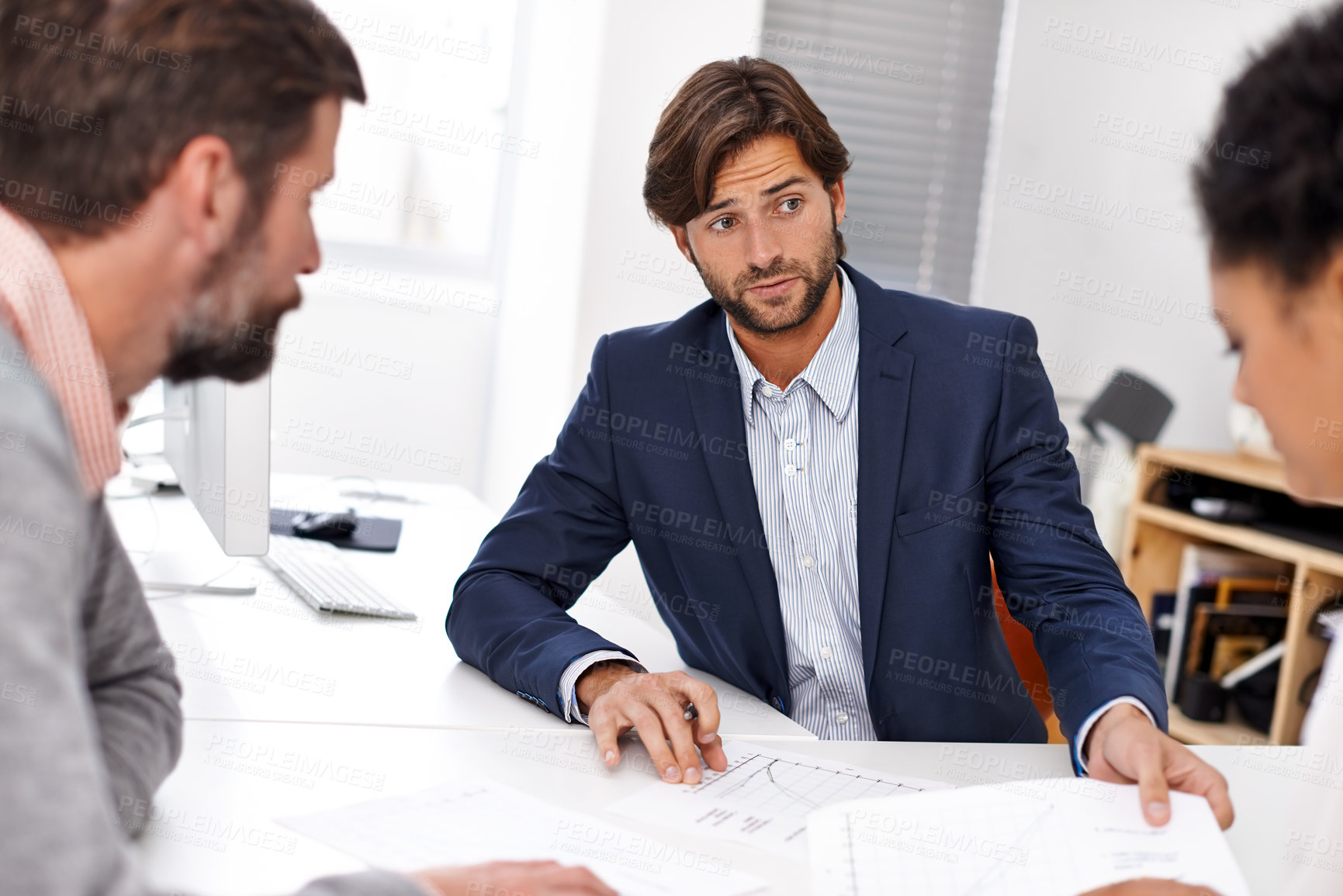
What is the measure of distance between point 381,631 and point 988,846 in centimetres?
93

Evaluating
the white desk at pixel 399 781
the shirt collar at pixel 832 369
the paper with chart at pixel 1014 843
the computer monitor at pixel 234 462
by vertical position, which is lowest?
the white desk at pixel 399 781

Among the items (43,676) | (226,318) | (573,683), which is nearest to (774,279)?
(573,683)

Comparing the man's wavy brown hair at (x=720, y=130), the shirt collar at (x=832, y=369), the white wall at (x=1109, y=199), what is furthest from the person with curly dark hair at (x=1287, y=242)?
the white wall at (x=1109, y=199)

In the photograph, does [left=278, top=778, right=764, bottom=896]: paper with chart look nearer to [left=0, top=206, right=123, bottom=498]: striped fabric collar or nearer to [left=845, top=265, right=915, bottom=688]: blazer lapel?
[left=0, top=206, right=123, bottom=498]: striped fabric collar

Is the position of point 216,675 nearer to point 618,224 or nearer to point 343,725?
point 343,725

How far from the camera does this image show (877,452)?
1.59 metres

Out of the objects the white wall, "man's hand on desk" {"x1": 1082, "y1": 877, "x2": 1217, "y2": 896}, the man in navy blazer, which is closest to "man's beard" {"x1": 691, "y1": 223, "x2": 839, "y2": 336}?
the man in navy blazer

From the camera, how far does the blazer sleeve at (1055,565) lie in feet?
4.07

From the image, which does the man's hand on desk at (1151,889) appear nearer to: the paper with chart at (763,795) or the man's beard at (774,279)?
the paper with chart at (763,795)

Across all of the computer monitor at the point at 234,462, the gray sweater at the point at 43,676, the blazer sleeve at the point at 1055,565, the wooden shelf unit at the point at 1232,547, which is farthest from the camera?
the wooden shelf unit at the point at 1232,547

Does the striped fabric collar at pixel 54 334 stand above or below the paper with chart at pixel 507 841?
above

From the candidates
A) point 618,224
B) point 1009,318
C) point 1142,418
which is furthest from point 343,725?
point 1142,418

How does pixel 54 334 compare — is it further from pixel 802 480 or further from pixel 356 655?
pixel 802 480

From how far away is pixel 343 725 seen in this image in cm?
122
